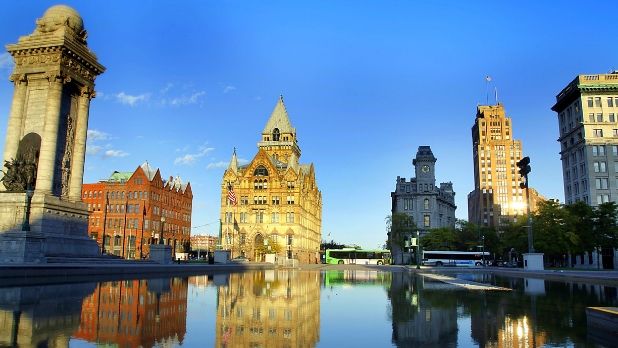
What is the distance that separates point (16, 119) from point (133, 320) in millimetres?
36608

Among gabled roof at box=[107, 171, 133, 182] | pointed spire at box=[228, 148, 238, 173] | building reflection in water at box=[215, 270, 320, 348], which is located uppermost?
pointed spire at box=[228, 148, 238, 173]

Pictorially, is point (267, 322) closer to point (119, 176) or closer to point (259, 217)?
point (259, 217)

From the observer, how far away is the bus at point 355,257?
4524 inches

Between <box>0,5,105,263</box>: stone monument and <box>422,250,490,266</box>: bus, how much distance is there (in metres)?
73.7

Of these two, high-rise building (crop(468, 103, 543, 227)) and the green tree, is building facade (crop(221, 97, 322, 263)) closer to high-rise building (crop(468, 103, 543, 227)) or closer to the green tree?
the green tree

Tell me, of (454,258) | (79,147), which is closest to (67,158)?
(79,147)

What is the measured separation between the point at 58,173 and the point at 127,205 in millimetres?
75024

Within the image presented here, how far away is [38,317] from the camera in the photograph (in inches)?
496

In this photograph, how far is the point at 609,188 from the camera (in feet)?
328

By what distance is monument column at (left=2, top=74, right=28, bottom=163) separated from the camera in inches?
1617

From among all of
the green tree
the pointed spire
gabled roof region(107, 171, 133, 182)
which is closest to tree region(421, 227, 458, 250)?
the green tree

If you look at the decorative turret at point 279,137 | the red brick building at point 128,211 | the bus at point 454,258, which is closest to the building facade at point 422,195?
the decorative turret at point 279,137

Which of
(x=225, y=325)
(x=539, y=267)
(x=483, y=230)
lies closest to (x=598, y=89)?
(x=483, y=230)

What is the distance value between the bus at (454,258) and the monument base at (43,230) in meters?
73.4
